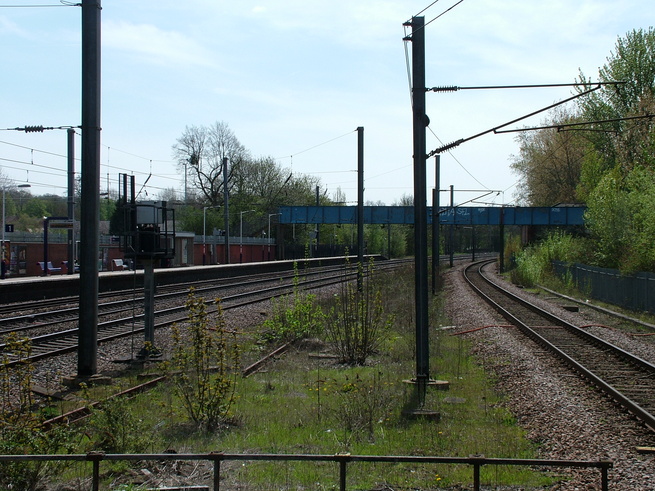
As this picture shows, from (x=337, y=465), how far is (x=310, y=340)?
8.81m

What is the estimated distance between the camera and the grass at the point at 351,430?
241 inches

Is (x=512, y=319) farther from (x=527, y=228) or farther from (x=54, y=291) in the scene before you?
(x=527, y=228)

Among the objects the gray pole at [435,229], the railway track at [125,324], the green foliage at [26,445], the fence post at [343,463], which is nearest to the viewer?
the fence post at [343,463]

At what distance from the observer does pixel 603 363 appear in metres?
13.3

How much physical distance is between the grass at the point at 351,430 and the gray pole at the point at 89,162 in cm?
164

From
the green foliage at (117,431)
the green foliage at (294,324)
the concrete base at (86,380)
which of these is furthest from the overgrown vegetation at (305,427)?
the green foliage at (294,324)

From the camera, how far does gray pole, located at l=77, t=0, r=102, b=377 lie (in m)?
10.7

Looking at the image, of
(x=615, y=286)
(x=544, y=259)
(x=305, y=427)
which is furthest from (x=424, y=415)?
(x=544, y=259)

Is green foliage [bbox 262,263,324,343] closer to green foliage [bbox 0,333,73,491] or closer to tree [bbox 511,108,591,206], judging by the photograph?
green foliage [bbox 0,333,73,491]

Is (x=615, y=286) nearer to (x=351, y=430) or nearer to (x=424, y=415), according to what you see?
(x=424, y=415)

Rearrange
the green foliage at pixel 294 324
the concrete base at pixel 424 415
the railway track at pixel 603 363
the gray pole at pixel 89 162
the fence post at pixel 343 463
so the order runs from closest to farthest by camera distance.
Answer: the fence post at pixel 343 463 < the concrete base at pixel 424 415 < the railway track at pixel 603 363 < the gray pole at pixel 89 162 < the green foliage at pixel 294 324

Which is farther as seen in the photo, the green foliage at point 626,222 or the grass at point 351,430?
the green foliage at point 626,222

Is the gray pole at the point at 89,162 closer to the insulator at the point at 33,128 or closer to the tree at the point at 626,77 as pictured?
the insulator at the point at 33,128

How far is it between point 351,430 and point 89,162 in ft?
20.1
